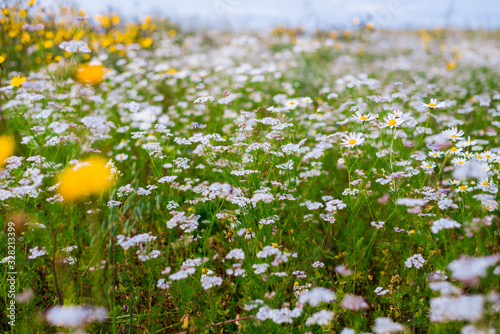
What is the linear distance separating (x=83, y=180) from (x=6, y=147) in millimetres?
1193

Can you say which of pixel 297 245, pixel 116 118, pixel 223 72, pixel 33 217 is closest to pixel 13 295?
pixel 33 217

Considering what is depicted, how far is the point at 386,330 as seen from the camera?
154cm

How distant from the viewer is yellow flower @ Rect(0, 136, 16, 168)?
2.90 meters

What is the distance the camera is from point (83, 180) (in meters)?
2.39

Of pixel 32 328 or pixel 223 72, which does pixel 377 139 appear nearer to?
pixel 32 328

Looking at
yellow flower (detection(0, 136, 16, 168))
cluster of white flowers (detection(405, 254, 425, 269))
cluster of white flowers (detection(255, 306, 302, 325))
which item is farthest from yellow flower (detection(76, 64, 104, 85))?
cluster of white flowers (detection(405, 254, 425, 269))

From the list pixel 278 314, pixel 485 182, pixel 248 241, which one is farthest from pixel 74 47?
pixel 485 182

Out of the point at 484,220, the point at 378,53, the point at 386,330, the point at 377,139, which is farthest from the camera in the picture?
the point at 378,53

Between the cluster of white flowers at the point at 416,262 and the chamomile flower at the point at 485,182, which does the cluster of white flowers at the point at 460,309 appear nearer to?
the cluster of white flowers at the point at 416,262

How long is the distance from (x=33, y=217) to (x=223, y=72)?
4520 mm

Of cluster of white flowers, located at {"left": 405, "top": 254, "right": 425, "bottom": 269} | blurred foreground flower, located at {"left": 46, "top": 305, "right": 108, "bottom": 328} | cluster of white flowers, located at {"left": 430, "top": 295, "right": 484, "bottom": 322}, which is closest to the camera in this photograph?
cluster of white flowers, located at {"left": 430, "top": 295, "right": 484, "bottom": 322}

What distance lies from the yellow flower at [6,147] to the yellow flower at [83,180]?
85 cm

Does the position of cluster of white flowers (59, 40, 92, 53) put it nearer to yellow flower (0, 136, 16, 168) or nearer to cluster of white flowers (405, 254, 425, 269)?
yellow flower (0, 136, 16, 168)

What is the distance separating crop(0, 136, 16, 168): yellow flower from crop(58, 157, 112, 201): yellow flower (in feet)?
2.77
